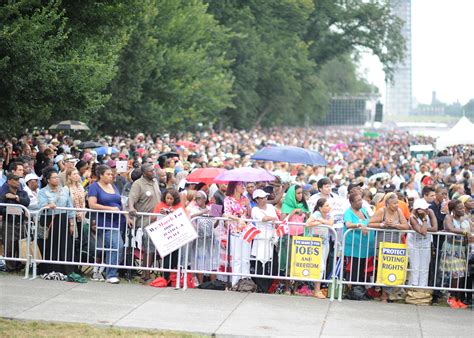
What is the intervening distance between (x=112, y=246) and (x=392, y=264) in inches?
146

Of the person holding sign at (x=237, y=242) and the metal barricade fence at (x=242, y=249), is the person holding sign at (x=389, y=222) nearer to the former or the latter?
the metal barricade fence at (x=242, y=249)

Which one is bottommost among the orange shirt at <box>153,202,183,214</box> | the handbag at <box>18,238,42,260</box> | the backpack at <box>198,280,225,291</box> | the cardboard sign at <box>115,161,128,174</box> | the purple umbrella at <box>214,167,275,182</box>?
the backpack at <box>198,280,225,291</box>

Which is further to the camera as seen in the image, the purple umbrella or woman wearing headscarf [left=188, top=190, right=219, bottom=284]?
the purple umbrella

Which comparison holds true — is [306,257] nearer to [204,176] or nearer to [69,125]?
[204,176]

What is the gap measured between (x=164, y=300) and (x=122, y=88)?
24.6m

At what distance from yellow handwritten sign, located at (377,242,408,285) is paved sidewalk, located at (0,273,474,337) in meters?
0.34

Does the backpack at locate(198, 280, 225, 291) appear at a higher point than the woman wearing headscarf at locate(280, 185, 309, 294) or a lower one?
lower

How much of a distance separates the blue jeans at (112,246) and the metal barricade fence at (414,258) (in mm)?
2950

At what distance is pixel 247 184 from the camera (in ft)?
52.7

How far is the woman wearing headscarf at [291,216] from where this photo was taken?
14.6 m

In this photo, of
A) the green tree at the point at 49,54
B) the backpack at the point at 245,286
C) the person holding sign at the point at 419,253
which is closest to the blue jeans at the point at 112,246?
the backpack at the point at 245,286

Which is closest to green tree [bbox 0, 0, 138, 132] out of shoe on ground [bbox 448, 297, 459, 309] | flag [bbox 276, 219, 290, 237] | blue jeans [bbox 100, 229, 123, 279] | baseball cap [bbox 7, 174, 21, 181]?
baseball cap [bbox 7, 174, 21, 181]

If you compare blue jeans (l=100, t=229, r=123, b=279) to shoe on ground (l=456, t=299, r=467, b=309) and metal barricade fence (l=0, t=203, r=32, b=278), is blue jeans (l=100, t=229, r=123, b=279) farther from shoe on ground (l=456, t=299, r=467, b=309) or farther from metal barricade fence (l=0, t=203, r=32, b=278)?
shoe on ground (l=456, t=299, r=467, b=309)

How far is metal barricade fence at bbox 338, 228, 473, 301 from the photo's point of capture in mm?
14445
